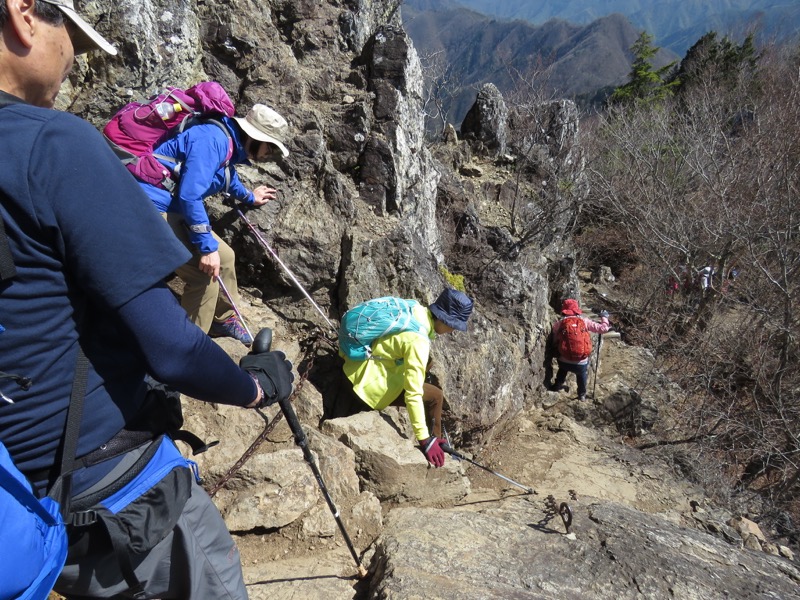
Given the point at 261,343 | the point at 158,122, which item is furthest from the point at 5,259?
the point at 158,122

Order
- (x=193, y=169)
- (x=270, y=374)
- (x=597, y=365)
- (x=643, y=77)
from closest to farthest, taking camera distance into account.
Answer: (x=270, y=374)
(x=193, y=169)
(x=597, y=365)
(x=643, y=77)

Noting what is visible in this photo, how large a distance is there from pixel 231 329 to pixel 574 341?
5.89 m

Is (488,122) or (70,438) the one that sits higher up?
(488,122)

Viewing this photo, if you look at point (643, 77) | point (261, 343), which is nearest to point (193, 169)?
point (261, 343)

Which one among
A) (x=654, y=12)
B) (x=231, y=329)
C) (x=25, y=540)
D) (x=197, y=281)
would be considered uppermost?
(x=654, y=12)

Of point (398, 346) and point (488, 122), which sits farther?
point (488, 122)

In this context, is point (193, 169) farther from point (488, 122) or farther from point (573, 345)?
point (488, 122)

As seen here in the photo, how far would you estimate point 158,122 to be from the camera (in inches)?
141

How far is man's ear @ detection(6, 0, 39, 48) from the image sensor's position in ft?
3.65

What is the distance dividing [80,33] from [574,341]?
8.36 metres

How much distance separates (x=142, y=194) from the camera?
1.20 m

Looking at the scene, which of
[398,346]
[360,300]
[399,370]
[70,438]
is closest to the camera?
[70,438]

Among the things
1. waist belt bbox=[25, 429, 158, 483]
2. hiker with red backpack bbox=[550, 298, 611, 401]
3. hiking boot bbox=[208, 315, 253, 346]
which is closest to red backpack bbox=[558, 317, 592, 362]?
hiker with red backpack bbox=[550, 298, 611, 401]

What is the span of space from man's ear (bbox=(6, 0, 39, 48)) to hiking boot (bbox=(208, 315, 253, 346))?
3.93 meters
